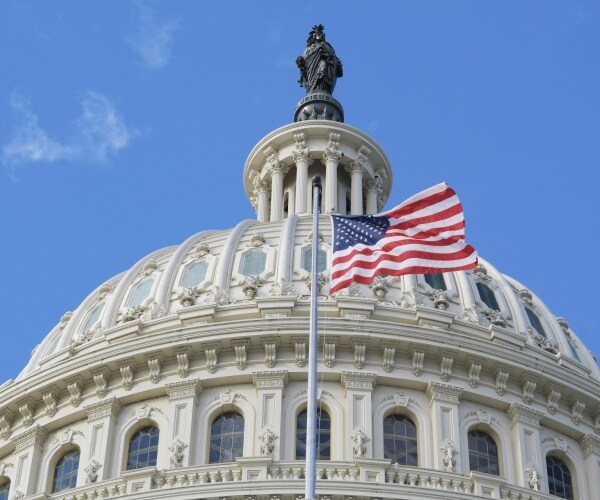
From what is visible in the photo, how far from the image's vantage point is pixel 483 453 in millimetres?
54719

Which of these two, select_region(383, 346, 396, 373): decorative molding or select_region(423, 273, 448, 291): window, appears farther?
select_region(423, 273, 448, 291): window

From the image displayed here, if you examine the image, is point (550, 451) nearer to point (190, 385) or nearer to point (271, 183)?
point (190, 385)

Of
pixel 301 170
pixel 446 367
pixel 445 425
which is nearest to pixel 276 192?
pixel 301 170

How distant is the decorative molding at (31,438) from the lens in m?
56.5

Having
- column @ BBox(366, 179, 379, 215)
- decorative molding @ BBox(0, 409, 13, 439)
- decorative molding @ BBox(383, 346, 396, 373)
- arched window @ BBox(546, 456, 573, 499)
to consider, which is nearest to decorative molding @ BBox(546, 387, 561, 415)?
arched window @ BBox(546, 456, 573, 499)

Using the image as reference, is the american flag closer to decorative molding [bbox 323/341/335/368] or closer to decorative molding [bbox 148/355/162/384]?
decorative molding [bbox 323/341/335/368]

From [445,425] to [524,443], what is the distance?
107 inches

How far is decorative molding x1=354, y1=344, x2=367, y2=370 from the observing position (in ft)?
181

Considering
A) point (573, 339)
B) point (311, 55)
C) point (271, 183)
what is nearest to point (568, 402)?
point (573, 339)

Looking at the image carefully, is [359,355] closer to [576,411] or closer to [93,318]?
[576,411]

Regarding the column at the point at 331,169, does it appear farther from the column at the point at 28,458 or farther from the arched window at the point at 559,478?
the column at the point at 28,458

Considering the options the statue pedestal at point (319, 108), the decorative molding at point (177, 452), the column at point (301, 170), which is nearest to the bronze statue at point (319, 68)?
the statue pedestal at point (319, 108)

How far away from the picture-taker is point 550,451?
55906 millimetres

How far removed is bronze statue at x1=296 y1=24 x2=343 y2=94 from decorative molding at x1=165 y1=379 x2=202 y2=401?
92.4 ft
